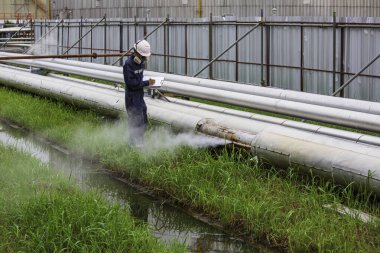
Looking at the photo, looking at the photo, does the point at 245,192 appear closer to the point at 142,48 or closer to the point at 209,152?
the point at 209,152

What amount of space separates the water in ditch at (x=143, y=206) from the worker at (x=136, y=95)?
2.56 feet

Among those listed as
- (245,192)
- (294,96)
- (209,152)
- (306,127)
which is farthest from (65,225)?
(294,96)

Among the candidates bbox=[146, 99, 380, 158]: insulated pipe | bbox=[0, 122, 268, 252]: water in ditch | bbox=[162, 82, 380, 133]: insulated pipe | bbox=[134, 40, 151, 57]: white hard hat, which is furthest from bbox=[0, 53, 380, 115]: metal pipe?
bbox=[0, 122, 268, 252]: water in ditch

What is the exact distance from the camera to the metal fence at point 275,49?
16.9m

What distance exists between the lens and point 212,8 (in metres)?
27.6

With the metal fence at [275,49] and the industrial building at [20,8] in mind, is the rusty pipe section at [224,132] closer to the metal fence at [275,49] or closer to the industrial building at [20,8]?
the metal fence at [275,49]

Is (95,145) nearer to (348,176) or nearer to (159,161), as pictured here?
(159,161)

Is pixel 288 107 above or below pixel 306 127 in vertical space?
above

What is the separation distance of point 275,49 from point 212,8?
26.9 feet

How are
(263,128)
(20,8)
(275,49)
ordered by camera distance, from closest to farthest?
(263,128) → (275,49) → (20,8)

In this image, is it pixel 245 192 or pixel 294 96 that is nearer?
pixel 245 192

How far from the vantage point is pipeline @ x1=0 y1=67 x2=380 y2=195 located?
875 cm

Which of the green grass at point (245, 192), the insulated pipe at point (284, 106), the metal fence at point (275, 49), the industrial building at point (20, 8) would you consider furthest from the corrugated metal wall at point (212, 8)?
the industrial building at point (20, 8)

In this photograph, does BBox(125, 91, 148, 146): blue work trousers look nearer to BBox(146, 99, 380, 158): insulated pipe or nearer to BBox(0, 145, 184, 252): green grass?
BBox(146, 99, 380, 158): insulated pipe
